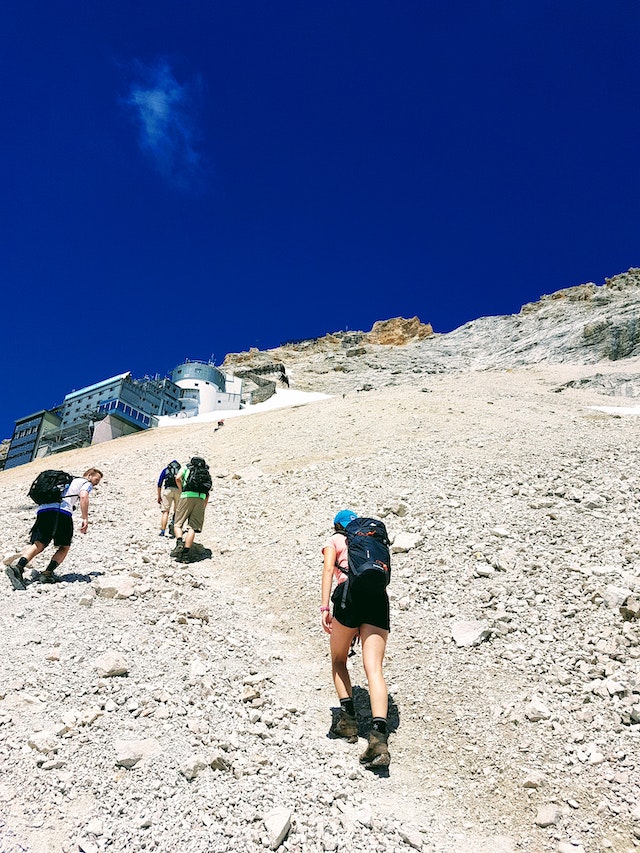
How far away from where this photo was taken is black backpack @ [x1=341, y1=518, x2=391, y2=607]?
215 inches

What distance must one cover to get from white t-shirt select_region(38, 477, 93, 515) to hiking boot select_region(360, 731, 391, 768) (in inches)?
249

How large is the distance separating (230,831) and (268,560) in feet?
23.7

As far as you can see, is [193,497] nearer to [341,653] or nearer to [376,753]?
[341,653]

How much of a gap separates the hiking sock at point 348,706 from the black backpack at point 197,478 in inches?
281

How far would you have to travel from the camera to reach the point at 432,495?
1226cm

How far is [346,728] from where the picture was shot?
5.28 metres

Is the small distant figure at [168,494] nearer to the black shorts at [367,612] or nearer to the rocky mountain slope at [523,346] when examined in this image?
the black shorts at [367,612]

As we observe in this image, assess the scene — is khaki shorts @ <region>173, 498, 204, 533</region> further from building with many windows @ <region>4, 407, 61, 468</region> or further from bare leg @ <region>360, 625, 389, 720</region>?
building with many windows @ <region>4, 407, 61, 468</region>

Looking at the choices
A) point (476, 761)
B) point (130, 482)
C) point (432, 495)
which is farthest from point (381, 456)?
point (476, 761)

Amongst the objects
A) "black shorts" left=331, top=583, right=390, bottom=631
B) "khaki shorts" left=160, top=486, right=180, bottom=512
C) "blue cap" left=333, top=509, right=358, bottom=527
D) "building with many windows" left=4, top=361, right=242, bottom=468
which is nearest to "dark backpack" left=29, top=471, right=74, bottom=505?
"khaki shorts" left=160, top=486, right=180, bottom=512

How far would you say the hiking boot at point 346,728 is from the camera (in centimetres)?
525

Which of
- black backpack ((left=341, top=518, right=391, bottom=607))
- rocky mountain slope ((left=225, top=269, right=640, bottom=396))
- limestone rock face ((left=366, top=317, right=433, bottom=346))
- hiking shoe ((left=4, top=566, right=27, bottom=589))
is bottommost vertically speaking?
hiking shoe ((left=4, top=566, right=27, bottom=589))

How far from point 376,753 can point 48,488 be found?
6.57 metres

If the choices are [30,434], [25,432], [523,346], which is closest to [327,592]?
[30,434]
